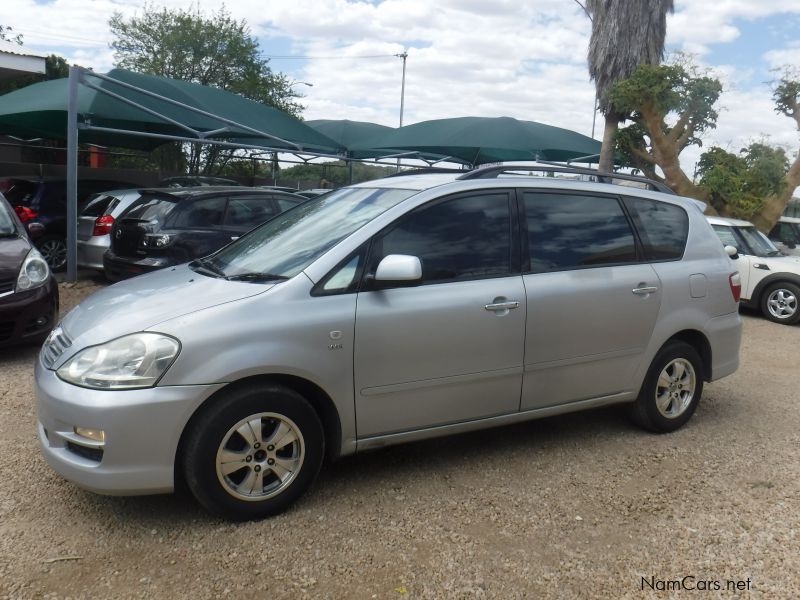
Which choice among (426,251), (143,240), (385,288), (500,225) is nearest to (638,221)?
(500,225)

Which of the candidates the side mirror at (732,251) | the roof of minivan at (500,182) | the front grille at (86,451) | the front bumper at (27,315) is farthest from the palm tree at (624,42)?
the front grille at (86,451)

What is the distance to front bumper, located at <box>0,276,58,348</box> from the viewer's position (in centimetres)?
588

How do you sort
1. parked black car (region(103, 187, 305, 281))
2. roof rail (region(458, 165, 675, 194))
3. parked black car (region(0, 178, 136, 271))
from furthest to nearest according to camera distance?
parked black car (region(0, 178, 136, 271)) → parked black car (region(103, 187, 305, 281)) → roof rail (region(458, 165, 675, 194))

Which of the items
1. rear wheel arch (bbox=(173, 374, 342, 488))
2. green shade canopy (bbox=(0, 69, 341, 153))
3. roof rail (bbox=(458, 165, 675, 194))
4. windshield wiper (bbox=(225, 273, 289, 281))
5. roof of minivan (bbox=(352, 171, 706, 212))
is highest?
green shade canopy (bbox=(0, 69, 341, 153))

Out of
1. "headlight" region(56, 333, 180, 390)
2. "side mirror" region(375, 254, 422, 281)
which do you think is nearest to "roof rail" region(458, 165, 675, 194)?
"side mirror" region(375, 254, 422, 281)

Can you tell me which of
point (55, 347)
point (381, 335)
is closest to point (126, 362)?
point (55, 347)

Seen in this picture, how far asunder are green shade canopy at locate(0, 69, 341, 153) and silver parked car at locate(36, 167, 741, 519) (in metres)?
8.18

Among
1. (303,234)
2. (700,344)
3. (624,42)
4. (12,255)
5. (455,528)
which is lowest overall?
(455,528)

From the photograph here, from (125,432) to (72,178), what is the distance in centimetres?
770

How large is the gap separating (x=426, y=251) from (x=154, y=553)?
1960mm

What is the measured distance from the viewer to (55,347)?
3.50 metres

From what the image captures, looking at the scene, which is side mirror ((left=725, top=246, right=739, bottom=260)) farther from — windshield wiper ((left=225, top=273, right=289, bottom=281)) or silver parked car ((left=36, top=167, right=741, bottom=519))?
windshield wiper ((left=225, top=273, right=289, bottom=281))

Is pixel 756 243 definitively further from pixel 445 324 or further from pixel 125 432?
pixel 125 432

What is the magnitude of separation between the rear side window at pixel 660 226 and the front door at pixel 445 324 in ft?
3.58
